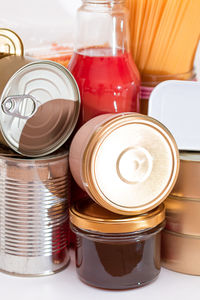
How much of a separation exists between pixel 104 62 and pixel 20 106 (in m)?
0.16

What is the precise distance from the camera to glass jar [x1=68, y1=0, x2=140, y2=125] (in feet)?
2.90

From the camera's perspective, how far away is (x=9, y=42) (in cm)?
98

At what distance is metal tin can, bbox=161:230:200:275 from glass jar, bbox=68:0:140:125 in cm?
22

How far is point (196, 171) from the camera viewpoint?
0.83 m

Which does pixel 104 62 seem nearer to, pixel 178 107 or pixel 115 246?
pixel 178 107

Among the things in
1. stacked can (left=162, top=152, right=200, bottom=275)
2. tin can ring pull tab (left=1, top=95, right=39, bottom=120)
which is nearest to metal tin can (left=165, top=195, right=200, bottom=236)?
stacked can (left=162, top=152, right=200, bottom=275)

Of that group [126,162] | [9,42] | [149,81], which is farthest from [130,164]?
[9,42]

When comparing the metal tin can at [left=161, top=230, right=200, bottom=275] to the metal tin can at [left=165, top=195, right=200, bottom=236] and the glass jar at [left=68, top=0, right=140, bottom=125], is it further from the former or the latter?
the glass jar at [left=68, top=0, right=140, bottom=125]

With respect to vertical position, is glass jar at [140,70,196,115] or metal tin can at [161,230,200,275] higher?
glass jar at [140,70,196,115]

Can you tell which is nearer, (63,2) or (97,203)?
(97,203)

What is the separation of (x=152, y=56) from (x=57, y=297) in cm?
44

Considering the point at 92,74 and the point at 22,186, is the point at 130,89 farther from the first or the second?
the point at 22,186

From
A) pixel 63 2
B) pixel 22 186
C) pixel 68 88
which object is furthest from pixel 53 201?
pixel 63 2

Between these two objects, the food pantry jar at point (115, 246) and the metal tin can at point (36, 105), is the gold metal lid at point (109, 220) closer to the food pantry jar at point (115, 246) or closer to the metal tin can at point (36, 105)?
the food pantry jar at point (115, 246)
